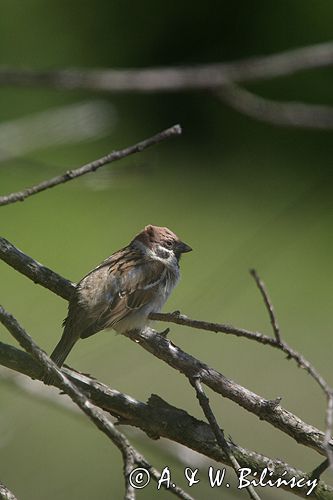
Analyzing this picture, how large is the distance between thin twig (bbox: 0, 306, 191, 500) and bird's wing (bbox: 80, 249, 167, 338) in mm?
850

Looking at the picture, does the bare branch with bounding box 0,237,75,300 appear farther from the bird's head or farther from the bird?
the bird's head

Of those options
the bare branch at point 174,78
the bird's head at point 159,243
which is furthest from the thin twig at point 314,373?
the bird's head at point 159,243

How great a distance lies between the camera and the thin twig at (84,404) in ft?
4.17

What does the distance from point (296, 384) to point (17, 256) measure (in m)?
2.62

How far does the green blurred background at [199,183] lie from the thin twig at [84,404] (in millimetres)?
2945

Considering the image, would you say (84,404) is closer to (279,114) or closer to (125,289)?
(279,114)

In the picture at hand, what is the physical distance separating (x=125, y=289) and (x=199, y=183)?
3.86m

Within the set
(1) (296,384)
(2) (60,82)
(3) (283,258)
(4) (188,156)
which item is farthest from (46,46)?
(2) (60,82)

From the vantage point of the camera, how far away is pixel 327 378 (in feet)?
13.9

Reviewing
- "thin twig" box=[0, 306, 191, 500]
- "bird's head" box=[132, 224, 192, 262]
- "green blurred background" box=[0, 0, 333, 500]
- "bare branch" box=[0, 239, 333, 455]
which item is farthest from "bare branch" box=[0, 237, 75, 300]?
"green blurred background" box=[0, 0, 333, 500]

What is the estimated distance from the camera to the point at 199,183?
612cm

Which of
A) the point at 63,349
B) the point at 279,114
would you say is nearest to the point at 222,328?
the point at 279,114

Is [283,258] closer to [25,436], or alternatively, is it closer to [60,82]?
[25,436]

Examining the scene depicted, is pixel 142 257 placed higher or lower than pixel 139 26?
lower
